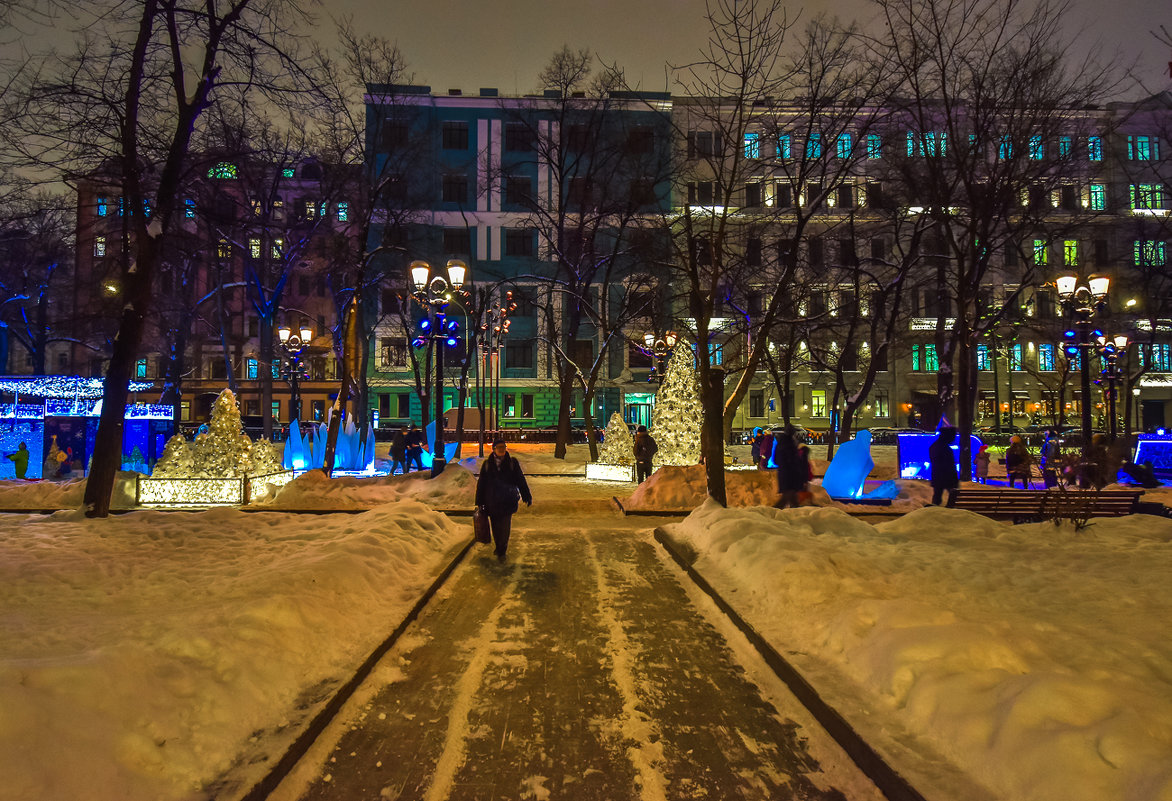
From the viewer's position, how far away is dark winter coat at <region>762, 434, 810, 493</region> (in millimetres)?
13680

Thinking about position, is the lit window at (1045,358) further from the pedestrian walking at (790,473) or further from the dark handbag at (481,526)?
the dark handbag at (481,526)

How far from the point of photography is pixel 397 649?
21.1ft

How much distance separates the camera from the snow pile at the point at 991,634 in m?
3.60

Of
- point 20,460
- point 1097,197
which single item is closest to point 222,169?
Result: point 20,460

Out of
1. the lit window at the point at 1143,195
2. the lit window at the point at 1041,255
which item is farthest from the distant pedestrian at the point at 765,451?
the lit window at the point at 1143,195

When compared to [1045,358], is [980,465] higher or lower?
lower

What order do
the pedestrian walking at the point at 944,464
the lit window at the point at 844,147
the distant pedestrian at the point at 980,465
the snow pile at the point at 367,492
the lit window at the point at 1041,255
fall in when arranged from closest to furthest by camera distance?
1. the pedestrian walking at the point at 944,464
2. the snow pile at the point at 367,492
3. the lit window at the point at 844,147
4. the lit window at the point at 1041,255
5. the distant pedestrian at the point at 980,465

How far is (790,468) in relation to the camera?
1384 cm

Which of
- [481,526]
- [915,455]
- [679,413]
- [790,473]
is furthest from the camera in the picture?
[679,413]

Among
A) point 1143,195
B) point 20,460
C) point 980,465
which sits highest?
point 1143,195

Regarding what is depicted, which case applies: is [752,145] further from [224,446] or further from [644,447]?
[224,446]

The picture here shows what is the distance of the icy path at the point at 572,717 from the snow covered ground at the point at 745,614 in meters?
0.38

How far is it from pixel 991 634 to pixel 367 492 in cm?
1426

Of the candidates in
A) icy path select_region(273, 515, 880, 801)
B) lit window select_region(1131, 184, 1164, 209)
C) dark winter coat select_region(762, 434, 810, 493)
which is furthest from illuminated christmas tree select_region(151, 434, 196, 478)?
lit window select_region(1131, 184, 1164, 209)
